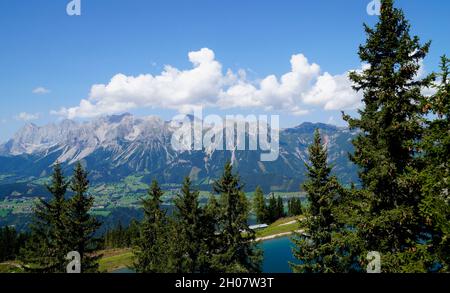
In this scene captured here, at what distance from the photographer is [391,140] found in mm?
17594

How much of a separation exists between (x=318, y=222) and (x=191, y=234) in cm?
1149

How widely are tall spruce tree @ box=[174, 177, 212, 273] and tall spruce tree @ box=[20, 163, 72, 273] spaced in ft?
34.8

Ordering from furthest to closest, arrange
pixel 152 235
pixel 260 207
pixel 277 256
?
pixel 260 207
pixel 277 256
pixel 152 235

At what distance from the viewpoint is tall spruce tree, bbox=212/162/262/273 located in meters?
34.5

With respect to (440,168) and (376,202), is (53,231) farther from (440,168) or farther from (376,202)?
(440,168)

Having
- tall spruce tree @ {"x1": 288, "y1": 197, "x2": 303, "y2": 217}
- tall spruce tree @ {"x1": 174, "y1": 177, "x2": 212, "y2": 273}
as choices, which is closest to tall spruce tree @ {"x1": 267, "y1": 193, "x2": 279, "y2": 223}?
tall spruce tree @ {"x1": 288, "y1": 197, "x2": 303, "y2": 217}

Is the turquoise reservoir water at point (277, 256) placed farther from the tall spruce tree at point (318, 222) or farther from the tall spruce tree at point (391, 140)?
the tall spruce tree at point (391, 140)

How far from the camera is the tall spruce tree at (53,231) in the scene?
34906mm

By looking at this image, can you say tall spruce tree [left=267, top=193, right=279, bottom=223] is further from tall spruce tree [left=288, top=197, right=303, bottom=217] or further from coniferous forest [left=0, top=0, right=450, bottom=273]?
coniferous forest [left=0, top=0, right=450, bottom=273]

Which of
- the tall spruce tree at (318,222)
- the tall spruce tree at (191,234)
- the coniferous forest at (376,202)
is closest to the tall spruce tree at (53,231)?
the coniferous forest at (376,202)

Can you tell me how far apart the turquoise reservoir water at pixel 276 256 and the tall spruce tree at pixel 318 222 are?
46.4 m

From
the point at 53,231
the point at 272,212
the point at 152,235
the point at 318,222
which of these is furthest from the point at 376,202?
the point at 272,212

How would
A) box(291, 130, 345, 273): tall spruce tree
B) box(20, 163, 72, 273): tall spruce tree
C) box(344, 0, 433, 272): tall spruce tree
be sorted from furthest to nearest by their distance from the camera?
box(20, 163, 72, 273): tall spruce tree → box(291, 130, 345, 273): tall spruce tree → box(344, 0, 433, 272): tall spruce tree
